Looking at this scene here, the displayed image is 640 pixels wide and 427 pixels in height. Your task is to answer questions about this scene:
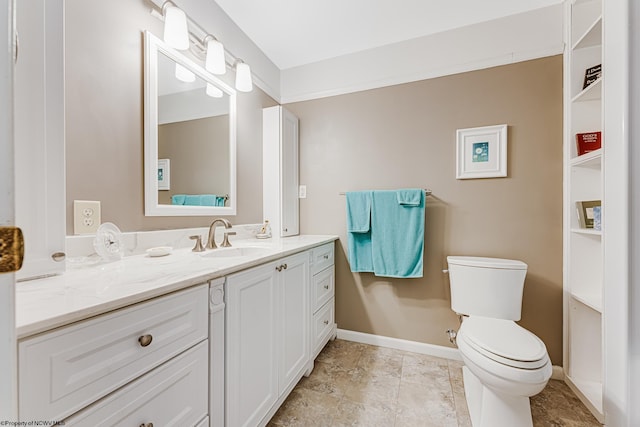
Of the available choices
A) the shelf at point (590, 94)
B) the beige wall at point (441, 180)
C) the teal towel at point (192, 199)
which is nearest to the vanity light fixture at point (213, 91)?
the teal towel at point (192, 199)

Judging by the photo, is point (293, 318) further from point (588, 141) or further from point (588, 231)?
point (588, 141)

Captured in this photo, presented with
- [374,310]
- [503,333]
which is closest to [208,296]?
[503,333]

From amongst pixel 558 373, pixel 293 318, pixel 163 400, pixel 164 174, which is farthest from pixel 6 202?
pixel 558 373

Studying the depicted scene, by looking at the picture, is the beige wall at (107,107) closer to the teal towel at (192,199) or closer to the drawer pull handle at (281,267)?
the teal towel at (192,199)

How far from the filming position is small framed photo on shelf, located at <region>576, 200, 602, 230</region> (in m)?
1.43

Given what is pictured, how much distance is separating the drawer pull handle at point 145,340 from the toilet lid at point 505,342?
1.28 m

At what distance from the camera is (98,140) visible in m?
1.01

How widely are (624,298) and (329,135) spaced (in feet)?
6.27

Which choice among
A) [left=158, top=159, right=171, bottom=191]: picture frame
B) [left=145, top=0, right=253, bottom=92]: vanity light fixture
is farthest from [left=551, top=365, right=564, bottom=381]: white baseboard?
[left=145, top=0, right=253, bottom=92]: vanity light fixture

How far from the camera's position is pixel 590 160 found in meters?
1.39

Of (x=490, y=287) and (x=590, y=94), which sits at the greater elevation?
(x=590, y=94)

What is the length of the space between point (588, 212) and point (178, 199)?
91.1 inches

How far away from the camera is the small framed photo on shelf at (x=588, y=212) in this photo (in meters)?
1.43

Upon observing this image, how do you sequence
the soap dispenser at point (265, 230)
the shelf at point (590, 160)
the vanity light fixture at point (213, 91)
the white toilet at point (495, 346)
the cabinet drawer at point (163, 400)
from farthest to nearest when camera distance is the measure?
the soap dispenser at point (265, 230)
the vanity light fixture at point (213, 91)
the shelf at point (590, 160)
the white toilet at point (495, 346)
the cabinet drawer at point (163, 400)
